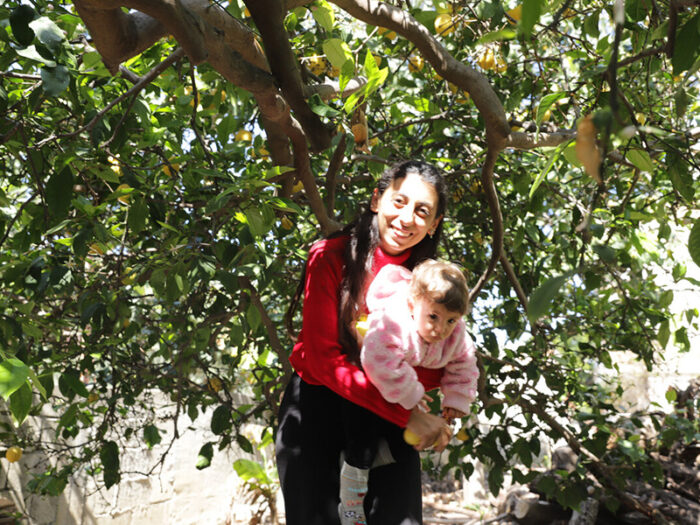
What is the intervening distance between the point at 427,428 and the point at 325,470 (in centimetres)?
27

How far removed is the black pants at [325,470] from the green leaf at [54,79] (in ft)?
2.87

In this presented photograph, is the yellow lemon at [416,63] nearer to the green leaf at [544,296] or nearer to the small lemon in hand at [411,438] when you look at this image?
the small lemon in hand at [411,438]

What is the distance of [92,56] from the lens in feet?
5.96

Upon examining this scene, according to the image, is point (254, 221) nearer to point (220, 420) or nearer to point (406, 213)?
point (406, 213)

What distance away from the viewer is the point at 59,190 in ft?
5.83

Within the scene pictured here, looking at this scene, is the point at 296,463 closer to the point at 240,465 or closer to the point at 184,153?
the point at 184,153

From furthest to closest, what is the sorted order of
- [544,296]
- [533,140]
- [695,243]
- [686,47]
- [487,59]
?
[487,59]
[533,140]
[695,243]
[686,47]
[544,296]

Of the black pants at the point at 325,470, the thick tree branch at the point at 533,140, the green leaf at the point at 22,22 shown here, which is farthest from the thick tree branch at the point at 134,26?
the thick tree branch at the point at 533,140

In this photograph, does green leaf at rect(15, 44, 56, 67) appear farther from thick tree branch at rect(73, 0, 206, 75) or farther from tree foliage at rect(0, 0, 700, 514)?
thick tree branch at rect(73, 0, 206, 75)

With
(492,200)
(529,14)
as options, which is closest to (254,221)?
(492,200)

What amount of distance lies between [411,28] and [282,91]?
1.48 ft

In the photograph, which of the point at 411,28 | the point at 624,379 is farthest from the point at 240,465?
the point at 624,379

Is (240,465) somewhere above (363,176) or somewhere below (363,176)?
below

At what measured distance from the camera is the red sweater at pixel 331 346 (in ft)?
4.87
